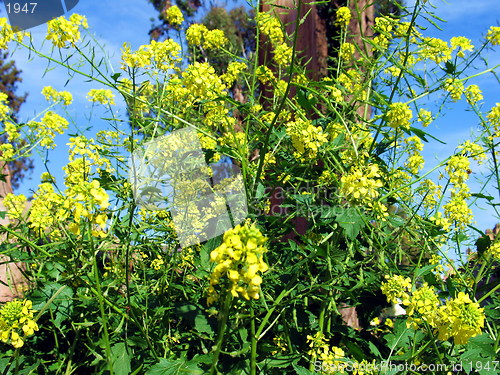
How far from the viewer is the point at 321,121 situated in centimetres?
207

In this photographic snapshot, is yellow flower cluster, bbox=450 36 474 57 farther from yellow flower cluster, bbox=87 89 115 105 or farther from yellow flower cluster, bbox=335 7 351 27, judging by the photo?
yellow flower cluster, bbox=87 89 115 105

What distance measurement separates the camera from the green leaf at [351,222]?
1.42 m

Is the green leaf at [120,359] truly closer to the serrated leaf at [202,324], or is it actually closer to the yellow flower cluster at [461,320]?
the serrated leaf at [202,324]

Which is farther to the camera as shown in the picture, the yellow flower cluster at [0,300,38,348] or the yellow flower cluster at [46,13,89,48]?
the yellow flower cluster at [46,13,89,48]

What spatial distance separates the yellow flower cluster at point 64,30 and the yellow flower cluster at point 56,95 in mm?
888

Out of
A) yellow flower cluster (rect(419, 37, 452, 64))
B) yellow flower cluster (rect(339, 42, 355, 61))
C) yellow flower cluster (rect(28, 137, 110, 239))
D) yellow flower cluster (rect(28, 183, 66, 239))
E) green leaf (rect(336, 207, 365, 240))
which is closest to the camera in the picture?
yellow flower cluster (rect(28, 137, 110, 239))

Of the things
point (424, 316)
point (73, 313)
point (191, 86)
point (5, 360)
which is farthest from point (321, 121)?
point (5, 360)

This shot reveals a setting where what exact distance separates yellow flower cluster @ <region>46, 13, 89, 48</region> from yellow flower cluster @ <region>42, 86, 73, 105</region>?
2.91 ft

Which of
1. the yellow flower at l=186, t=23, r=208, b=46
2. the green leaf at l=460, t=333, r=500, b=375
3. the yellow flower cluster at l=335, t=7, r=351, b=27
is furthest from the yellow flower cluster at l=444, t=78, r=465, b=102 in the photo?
the yellow flower at l=186, t=23, r=208, b=46

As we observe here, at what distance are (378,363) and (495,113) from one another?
1.38 metres

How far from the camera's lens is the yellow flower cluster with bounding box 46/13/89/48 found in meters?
1.74

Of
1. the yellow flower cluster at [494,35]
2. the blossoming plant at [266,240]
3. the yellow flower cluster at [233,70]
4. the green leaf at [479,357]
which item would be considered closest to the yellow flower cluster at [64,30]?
the blossoming plant at [266,240]

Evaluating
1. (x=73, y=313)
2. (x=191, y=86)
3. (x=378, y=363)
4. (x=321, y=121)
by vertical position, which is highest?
(x=191, y=86)

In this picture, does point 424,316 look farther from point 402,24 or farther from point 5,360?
point 5,360
